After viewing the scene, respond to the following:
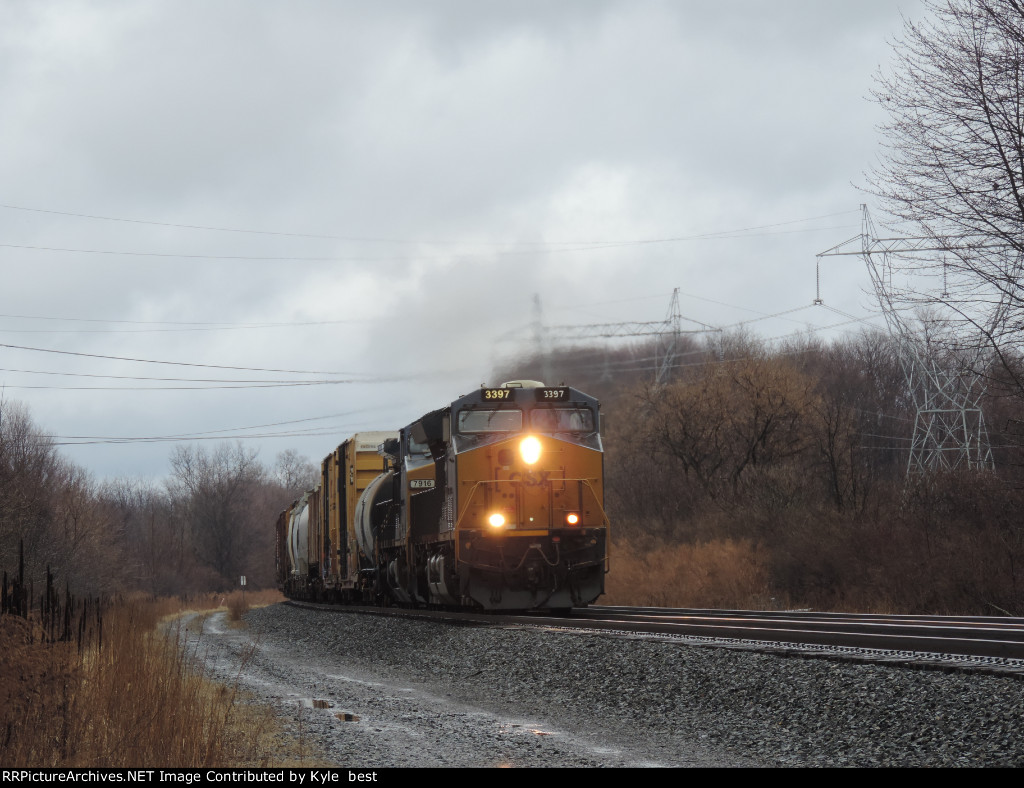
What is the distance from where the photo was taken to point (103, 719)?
7.90 metres

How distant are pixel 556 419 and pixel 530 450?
0.81 metres

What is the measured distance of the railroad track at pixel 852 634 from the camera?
891cm

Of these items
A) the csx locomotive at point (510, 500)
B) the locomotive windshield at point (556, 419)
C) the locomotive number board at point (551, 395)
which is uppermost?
the locomotive number board at point (551, 395)

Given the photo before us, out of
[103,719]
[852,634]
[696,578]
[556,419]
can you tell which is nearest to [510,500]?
[556,419]

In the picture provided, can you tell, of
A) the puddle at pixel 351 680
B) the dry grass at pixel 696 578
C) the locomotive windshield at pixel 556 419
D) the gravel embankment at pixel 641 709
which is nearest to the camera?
the gravel embankment at pixel 641 709

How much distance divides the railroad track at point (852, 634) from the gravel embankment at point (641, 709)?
0.52 m

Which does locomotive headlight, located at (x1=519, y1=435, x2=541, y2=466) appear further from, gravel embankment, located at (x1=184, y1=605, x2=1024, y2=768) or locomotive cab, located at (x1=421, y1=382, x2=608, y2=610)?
gravel embankment, located at (x1=184, y1=605, x2=1024, y2=768)

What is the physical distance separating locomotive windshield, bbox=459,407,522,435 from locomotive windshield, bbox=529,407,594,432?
0.98 ft

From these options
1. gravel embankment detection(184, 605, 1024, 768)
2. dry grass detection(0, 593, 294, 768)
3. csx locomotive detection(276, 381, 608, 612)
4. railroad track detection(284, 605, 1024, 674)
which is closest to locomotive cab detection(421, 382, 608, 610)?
csx locomotive detection(276, 381, 608, 612)

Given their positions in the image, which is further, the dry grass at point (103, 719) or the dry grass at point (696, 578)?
the dry grass at point (696, 578)

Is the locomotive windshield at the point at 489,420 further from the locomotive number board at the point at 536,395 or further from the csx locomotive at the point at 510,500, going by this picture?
the locomotive number board at the point at 536,395

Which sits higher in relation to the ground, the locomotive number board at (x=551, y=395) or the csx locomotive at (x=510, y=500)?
the locomotive number board at (x=551, y=395)

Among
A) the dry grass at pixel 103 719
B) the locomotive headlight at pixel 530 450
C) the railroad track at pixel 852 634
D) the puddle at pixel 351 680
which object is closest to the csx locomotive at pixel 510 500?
the locomotive headlight at pixel 530 450

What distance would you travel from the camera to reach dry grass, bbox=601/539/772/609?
954 inches
